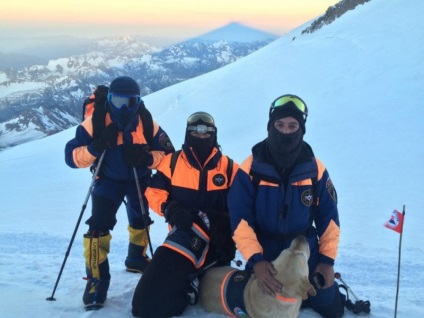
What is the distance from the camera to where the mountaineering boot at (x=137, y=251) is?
4.98 meters

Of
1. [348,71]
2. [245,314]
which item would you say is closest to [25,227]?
[245,314]

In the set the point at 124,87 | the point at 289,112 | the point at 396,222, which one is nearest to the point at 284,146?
the point at 289,112

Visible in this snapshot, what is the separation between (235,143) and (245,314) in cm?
1183

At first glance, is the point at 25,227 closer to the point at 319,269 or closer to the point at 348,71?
the point at 319,269

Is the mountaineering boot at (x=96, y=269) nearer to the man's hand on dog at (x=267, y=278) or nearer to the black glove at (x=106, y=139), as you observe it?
the black glove at (x=106, y=139)

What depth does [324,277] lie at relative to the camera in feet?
11.9

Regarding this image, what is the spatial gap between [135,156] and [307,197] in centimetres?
179

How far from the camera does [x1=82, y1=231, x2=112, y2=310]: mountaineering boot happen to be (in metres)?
4.03

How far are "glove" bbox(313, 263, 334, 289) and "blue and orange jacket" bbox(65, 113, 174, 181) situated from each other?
1.98 meters

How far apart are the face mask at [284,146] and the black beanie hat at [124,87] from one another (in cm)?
163

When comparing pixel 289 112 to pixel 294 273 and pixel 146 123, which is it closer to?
pixel 294 273

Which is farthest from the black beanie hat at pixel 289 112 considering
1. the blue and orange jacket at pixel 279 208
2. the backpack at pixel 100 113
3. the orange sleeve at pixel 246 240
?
the backpack at pixel 100 113

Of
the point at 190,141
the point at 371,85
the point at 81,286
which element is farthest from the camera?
the point at 371,85

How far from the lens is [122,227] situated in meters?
8.59
